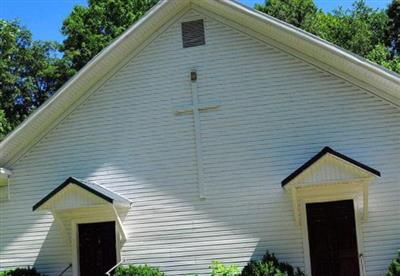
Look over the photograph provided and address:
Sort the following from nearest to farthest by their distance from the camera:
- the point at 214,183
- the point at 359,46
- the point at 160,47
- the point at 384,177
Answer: the point at 384,177
the point at 214,183
the point at 160,47
the point at 359,46

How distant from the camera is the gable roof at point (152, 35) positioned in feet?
37.2

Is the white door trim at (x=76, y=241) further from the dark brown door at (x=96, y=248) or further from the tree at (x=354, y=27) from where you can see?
the tree at (x=354, y=27)

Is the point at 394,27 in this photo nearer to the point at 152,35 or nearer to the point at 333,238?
the point at 152,35

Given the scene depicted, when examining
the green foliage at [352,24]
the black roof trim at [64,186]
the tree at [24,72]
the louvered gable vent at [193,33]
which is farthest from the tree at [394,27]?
the black roof trim at [64,186]

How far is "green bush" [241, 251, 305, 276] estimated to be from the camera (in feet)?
35.0

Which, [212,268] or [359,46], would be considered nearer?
[212,268]

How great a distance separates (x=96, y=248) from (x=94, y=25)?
22.0 metres

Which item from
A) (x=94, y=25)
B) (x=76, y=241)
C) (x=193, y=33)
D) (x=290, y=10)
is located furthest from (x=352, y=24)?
(x=76, y=241)

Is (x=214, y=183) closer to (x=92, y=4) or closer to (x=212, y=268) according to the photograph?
(x=212, y=268)

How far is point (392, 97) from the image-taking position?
1145cm

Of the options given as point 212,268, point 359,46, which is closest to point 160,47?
point 212,268

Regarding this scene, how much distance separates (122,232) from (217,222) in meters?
1.97

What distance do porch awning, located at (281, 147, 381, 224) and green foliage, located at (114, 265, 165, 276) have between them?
116 inches

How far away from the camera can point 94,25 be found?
32562mm
